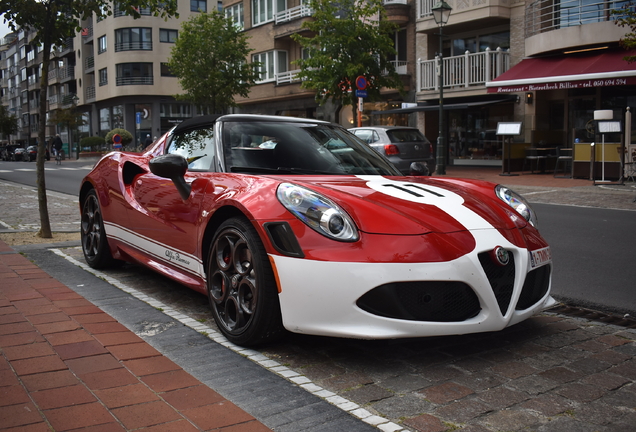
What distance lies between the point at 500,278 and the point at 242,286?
134 cm

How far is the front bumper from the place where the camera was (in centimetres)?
308

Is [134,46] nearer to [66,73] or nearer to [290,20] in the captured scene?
[66,73]

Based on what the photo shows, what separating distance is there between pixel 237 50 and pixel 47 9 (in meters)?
26.4

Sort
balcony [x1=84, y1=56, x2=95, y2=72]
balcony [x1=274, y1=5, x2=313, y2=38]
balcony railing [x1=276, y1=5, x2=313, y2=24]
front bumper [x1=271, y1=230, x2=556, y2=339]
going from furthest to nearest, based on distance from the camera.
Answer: balcony [x1=84, y1=56, x2=95, y2=72], balcony [x1=274, y1=5, x2=313, y2=38], balcony railing [x1=276, y1=5, x2=313, y2=24], front bumper [x1=271, y1=230, x2=556, y2=339]

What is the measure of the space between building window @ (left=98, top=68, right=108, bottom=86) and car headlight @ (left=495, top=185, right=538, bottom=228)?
58827 mm

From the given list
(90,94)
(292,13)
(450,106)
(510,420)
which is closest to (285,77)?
(292,13)

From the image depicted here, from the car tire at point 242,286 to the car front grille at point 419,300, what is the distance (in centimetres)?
53

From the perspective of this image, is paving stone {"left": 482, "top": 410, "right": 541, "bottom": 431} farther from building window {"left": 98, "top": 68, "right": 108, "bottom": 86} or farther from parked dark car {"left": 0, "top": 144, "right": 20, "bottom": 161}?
building window {"left": 98, "top": 68, "right": 108, "bottom": 86}

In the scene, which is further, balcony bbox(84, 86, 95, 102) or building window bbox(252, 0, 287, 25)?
balcony bbox(84, 86, 95, 102)

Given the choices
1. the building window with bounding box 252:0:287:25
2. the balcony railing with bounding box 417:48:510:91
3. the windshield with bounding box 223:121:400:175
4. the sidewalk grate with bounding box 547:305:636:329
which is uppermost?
the building window with bounding box 252:0:287:25

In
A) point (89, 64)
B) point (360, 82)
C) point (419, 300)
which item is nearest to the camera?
point (419, 300)

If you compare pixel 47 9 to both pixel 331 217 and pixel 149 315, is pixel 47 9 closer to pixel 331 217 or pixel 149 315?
pixel 149 315

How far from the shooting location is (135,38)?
5597cm

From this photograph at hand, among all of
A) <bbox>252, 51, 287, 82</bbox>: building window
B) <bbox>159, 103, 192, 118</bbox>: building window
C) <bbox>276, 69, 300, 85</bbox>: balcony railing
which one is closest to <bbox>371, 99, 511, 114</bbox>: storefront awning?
<bbox>276, 69, 300, 85</bbox>: balcony railing
